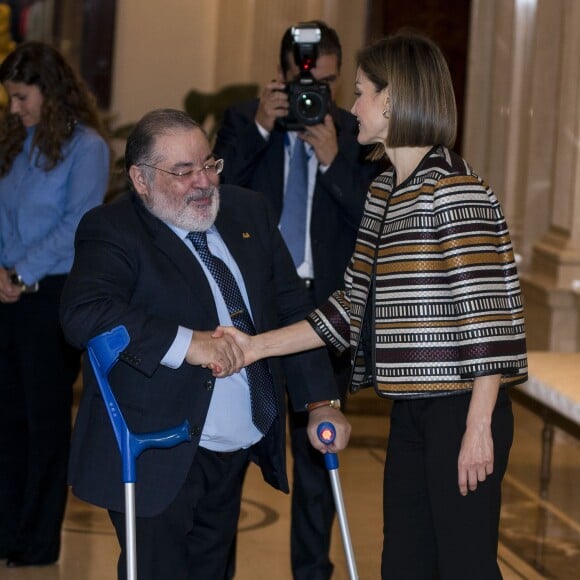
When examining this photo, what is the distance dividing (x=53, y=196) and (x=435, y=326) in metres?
2.23

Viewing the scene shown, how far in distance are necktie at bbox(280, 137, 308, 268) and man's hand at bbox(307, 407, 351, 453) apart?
1213 millimetres

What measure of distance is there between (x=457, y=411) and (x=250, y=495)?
324 cm

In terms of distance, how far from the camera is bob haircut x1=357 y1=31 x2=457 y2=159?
3.14 m

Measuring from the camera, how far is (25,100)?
4.96 metres

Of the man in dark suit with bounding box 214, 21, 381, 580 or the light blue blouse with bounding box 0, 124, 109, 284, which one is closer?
the man in dark suit with bounding box 214, 21, 381, 580

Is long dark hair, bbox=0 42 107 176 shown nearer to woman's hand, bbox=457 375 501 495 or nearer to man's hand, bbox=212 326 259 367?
man's hand, bbox=212 326 259 367

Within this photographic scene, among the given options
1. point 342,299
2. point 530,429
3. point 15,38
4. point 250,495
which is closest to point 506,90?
point 530,429

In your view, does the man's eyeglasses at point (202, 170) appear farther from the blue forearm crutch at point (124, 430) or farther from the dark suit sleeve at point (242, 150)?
the dark suit sleeve at point (242, 150)

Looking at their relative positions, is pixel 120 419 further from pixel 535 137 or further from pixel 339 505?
pixel 535 137

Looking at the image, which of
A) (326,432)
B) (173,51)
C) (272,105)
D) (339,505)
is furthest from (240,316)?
(173,51)

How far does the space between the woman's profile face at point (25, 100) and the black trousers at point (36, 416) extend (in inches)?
23.4

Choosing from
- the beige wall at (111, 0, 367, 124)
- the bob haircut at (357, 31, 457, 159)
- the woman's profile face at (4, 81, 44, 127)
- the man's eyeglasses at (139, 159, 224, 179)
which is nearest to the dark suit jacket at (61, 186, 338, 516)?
the man's eyeglasses at (139, 159, 224, 179)

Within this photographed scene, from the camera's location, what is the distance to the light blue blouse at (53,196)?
492cm

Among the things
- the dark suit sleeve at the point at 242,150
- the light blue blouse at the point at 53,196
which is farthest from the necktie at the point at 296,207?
the light blue blouse at the point at 53,196
